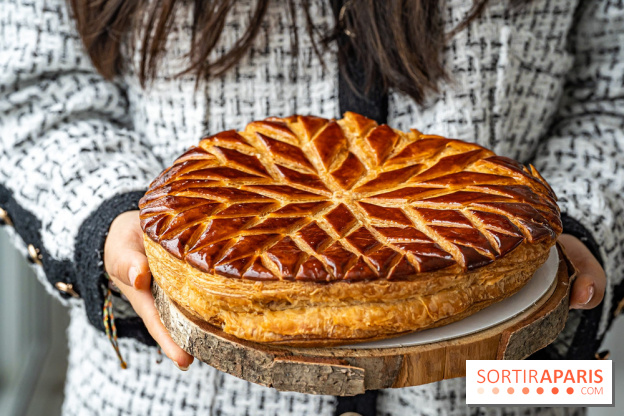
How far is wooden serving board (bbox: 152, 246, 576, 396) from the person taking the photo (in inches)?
29.8

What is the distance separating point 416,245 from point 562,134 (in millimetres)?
815

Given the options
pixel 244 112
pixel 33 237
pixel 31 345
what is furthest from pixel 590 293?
pixel 31 345

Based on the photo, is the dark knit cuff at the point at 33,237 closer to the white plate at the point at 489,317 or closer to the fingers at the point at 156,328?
the fingers at the point at 156,328

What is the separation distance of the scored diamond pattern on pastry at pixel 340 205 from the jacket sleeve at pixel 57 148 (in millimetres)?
255

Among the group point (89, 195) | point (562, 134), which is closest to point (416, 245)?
point (89, 195)

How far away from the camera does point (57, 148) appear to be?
129 cm

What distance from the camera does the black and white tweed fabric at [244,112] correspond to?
126 centimetres

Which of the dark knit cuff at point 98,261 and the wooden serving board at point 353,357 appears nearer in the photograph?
the wooden serving board at point 353,357

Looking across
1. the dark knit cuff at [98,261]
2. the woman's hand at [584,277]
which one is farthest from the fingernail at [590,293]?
the dark knit cuff at [98,261]

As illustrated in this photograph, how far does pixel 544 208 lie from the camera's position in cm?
91

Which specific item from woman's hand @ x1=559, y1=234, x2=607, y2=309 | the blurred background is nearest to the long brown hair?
woman's hand @ x1=559, y1=234, x2=607, y2=309

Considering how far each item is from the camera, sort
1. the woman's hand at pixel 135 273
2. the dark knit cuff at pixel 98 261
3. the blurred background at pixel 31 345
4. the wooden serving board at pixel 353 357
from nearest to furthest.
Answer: the wooden serving board at pixel 353 357, the woman's hand at pixel 135 273, the dark knit cuff at pixel 98 261, the blurred background at pixel 31 345

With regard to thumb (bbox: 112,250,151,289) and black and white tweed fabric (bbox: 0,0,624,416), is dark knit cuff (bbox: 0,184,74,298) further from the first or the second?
thumb (bbox: 112,250,151,289)

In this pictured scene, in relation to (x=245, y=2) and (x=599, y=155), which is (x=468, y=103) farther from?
(x=245, y=2)
